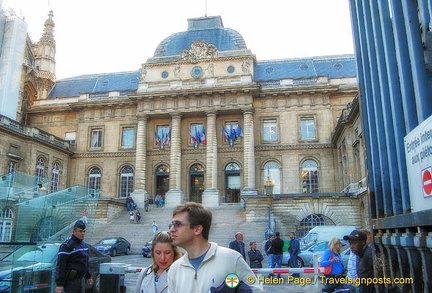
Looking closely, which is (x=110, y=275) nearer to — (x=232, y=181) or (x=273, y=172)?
(x=273, y=172)

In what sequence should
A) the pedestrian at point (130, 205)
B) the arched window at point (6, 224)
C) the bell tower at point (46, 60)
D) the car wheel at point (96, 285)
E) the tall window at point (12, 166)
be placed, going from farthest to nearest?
the bell tower at point (46, 60) < the pedestrian at point (130, 205) < the tall window at point (12, 166) < the arched window at point (6, 224) < the car wheel at point (96, 285)

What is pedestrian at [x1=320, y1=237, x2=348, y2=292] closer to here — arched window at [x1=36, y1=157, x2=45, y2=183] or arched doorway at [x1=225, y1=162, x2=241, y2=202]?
arched doorway at [x1=225, y1=162, x2=241, y2=202]

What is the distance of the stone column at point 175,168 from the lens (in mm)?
31817

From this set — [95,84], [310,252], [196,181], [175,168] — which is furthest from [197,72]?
[310,252]

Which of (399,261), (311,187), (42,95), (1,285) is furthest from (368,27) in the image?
(42,95)

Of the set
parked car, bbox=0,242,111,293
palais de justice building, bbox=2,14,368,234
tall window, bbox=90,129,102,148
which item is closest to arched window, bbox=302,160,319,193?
palais de justice building, bbox=2,14,368,234

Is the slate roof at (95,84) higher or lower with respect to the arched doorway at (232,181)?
higher

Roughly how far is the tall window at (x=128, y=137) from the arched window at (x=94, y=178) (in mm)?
3427

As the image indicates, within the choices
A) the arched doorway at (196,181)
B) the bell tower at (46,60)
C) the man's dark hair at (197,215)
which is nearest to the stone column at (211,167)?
the arched doorway at (196,181)

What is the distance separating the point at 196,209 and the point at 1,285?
563 cm

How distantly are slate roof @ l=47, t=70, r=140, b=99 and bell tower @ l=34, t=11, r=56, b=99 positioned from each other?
2.59ft

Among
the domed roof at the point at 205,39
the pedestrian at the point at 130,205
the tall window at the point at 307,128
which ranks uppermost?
the domed roof at the point at 205,39

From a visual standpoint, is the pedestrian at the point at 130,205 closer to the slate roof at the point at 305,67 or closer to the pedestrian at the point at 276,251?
the slate roof at the point at 305,67

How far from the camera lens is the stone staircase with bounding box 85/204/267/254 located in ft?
77.5
